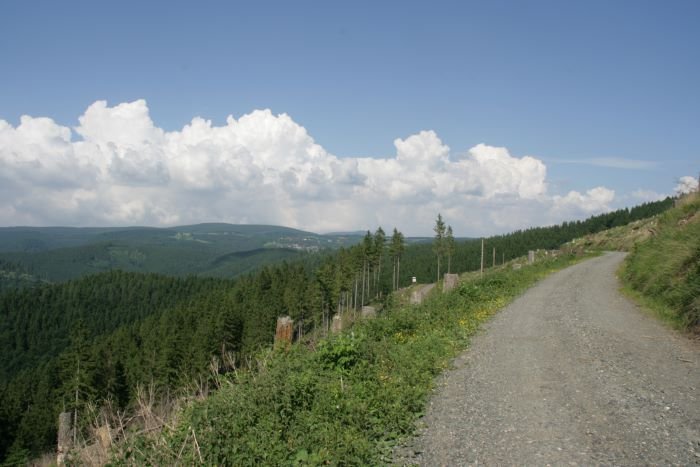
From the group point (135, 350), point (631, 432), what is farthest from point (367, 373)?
point (135, 350)

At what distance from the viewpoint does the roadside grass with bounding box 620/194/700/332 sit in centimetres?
1170

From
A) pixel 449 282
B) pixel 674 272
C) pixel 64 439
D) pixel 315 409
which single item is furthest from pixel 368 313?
pixel 674 272

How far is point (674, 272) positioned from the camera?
1399 cm

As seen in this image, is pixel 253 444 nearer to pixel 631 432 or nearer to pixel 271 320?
pixel 631 432

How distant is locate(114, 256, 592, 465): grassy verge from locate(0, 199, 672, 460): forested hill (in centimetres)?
135

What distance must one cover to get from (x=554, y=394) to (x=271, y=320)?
65717 mm

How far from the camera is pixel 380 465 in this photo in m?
5.62

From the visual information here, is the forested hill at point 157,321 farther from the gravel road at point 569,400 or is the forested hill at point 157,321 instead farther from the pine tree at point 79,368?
the gravel road at point 569,400

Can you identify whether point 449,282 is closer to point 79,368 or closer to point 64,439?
point 64,439

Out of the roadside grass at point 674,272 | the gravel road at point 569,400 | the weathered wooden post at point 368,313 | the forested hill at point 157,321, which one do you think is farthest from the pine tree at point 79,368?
the roadside grass at point 674,272

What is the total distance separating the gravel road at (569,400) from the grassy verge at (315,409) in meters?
0.52

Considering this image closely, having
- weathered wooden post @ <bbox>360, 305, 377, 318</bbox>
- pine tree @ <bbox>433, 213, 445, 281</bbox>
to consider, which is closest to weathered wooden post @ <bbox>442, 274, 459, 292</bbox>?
weathered wooden post @ <bbox>360, 305, 377, 318</bbox>

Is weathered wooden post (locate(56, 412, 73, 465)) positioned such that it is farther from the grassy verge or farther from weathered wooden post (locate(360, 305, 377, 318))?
weathered wooden post (locate(360, 305, 377, 318))

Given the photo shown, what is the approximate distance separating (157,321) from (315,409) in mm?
108766
